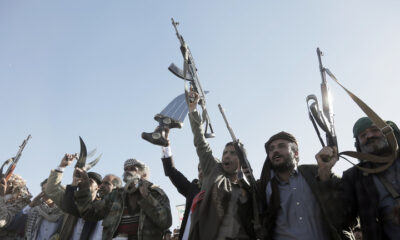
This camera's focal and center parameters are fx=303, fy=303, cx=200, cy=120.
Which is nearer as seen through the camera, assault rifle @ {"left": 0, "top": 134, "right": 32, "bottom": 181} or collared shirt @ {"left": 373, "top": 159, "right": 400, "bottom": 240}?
collared shirt @ {"left": 373, "top": 159, "right": 400, "bottom": 240}

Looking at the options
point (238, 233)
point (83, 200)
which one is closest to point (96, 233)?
point (83, 200)

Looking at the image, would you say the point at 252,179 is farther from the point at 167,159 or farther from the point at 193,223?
the point at 167,159

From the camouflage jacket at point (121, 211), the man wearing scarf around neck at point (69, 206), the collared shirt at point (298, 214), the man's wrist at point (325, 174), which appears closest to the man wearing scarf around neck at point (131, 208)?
the camouflage jacket at point (121, 211)

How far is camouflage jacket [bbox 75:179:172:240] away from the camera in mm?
3701

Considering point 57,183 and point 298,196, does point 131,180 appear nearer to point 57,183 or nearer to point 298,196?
point 57,183

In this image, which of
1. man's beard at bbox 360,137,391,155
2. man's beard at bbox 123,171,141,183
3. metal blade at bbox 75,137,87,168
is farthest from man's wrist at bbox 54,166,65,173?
man's beard at bbox 360,137,391,155

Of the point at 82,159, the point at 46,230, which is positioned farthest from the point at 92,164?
the point at 46,230

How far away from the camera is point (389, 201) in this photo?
2643 mm

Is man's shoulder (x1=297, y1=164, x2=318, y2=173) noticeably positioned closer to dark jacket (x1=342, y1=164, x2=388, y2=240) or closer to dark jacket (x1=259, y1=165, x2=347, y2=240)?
dark jacket (x1=259, y1=165, x2=347, y2=240)

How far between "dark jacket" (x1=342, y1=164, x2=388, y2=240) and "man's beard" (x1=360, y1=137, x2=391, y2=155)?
247 millimetres

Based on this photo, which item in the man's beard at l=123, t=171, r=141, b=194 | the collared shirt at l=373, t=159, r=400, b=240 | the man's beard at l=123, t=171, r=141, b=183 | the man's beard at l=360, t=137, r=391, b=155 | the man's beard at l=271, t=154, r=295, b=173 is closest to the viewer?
the collared shirt at l=373, t=159, r=400, b=240

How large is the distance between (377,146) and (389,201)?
1.98ft

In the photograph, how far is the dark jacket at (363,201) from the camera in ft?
8.45

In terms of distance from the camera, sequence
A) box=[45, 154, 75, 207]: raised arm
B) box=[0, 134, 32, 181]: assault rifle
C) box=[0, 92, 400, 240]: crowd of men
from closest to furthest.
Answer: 1. box=[0, 92, 400, 240]: crowd of men
2. box=[45, 154, 75, 207]: raised arm
3. box=[0, 134, 32, 181]: assault rifle
